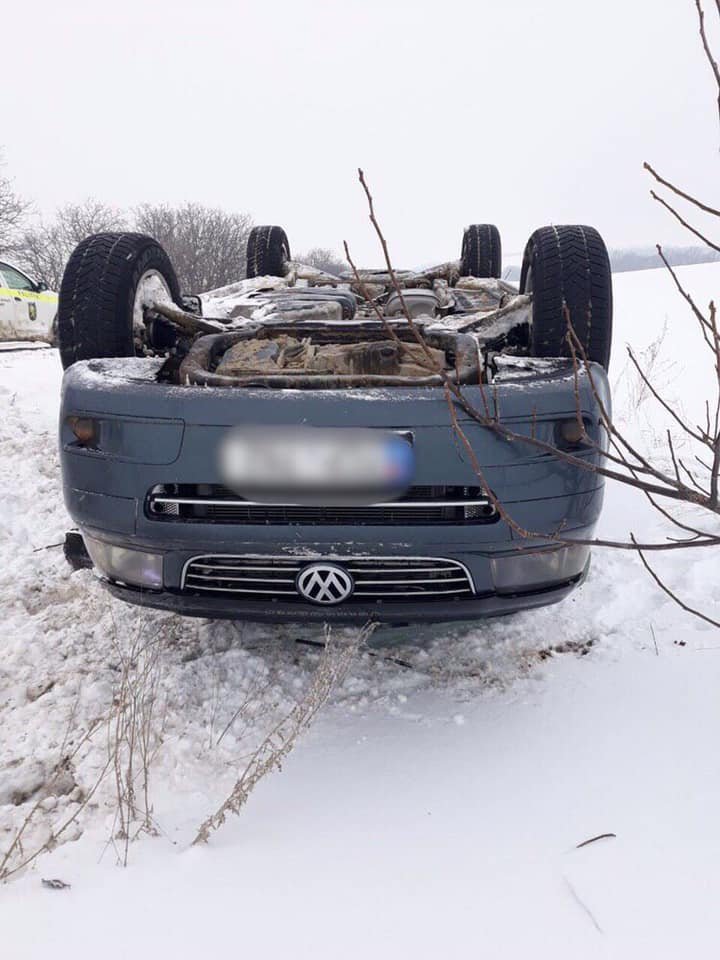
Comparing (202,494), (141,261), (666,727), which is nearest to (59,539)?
(141,261)

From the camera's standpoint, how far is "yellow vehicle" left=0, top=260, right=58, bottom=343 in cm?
1086

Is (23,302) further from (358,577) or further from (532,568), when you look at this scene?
(532,568)

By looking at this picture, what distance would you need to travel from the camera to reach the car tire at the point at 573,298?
7.55ft

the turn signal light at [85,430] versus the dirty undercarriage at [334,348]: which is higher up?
the dirty undercarriage at [334,348]

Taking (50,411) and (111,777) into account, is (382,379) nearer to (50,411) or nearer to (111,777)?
(111,777)

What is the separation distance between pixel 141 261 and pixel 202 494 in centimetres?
125

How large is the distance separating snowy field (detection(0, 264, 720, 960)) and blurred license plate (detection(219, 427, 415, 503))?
70cm

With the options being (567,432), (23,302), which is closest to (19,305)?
(23,302)

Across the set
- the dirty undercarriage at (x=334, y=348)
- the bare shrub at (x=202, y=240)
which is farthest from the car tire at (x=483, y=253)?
the bare shrub at (x=202, y=240)

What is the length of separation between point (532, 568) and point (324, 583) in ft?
1.82

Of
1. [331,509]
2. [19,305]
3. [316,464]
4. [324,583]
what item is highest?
[19,305]

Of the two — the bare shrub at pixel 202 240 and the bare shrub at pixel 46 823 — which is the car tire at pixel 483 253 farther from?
the bare shrub at pixel 202 240

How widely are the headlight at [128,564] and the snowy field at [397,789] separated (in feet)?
1.36

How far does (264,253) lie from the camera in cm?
562
